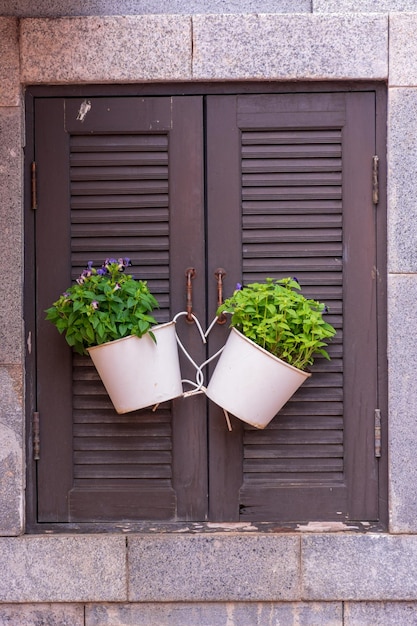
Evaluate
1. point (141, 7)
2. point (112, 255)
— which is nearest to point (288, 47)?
point (141, 7)

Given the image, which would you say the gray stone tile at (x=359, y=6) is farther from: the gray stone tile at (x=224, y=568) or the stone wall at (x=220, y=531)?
the gray stone tile at (x=224, y=568)

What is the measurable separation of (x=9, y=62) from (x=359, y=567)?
2.85 m

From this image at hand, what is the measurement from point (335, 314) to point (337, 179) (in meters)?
0.64

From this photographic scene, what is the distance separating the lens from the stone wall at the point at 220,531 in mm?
3729

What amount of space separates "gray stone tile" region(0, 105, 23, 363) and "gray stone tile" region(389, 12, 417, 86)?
1.75 metres

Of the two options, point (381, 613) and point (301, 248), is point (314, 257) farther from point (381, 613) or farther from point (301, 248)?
point (381, 613)

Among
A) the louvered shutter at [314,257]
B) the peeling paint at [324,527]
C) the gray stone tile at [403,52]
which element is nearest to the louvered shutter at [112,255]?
the louvered shutter at [314,257]

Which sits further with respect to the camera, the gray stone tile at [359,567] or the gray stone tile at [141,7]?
the gray stone tile at [141,7]

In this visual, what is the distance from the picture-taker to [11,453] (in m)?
3.79

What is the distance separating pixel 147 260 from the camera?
383cm

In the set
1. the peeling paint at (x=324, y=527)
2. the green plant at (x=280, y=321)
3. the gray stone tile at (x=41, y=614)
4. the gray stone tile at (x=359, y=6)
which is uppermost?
the gray stone tile at (x=359, y=6)

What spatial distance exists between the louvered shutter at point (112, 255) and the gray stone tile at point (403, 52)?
0.96m

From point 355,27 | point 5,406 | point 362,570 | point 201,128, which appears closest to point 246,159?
point 201,128

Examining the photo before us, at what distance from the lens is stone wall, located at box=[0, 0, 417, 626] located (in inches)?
147
